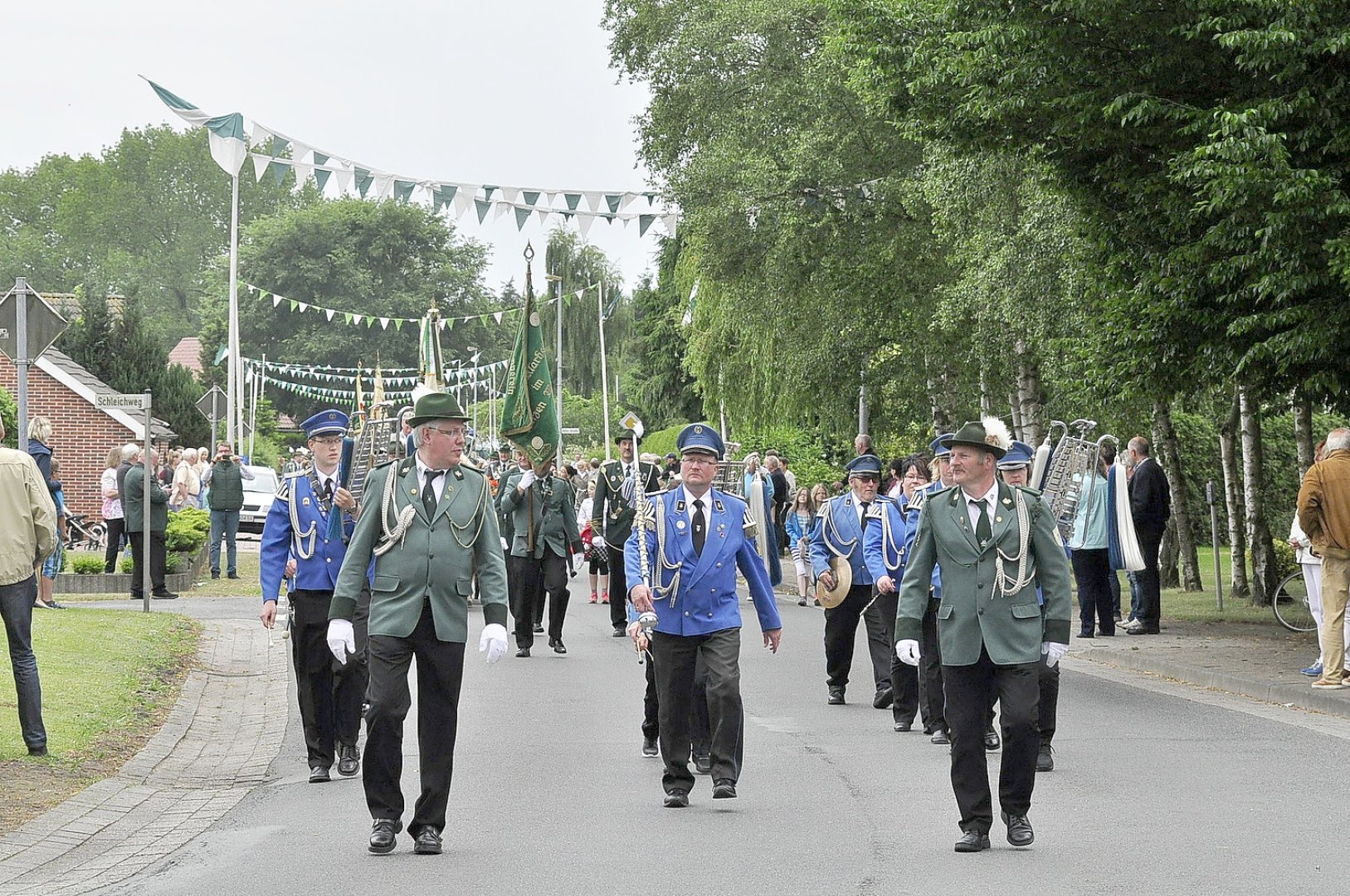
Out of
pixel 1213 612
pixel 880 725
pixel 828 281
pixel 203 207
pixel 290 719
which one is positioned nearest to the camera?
pixel 880 725

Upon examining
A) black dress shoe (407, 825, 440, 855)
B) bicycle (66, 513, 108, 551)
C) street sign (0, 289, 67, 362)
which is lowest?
black dress shoe (407, 825, 440, 855)

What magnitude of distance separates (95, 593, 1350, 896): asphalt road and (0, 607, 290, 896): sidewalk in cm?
25

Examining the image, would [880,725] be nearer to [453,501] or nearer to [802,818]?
[802,818]

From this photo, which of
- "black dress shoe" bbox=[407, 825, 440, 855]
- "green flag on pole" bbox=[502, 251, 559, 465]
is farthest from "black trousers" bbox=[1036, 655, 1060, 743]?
"green flag on pole" bbox=[502, 251, 559, 465]

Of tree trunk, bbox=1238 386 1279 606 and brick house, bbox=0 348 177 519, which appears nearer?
tree trunk, bbox=1238 386 1279 606

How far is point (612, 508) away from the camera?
62.1 feet

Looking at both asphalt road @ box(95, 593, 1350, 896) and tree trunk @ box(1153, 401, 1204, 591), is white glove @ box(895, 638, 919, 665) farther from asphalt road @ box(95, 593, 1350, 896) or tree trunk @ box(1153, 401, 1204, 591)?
tree trunk @ box(1153, 401, 1204, 591)

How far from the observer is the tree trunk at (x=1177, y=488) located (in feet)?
83.3

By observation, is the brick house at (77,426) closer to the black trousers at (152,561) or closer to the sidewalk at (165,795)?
the black trousers at (152,561)

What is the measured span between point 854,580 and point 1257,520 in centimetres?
1127

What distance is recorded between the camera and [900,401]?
109 ft

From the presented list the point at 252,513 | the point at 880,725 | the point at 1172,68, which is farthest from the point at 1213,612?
the point at 252,513

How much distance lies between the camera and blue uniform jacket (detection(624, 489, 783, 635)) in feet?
30.0

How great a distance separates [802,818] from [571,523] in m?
9.14
